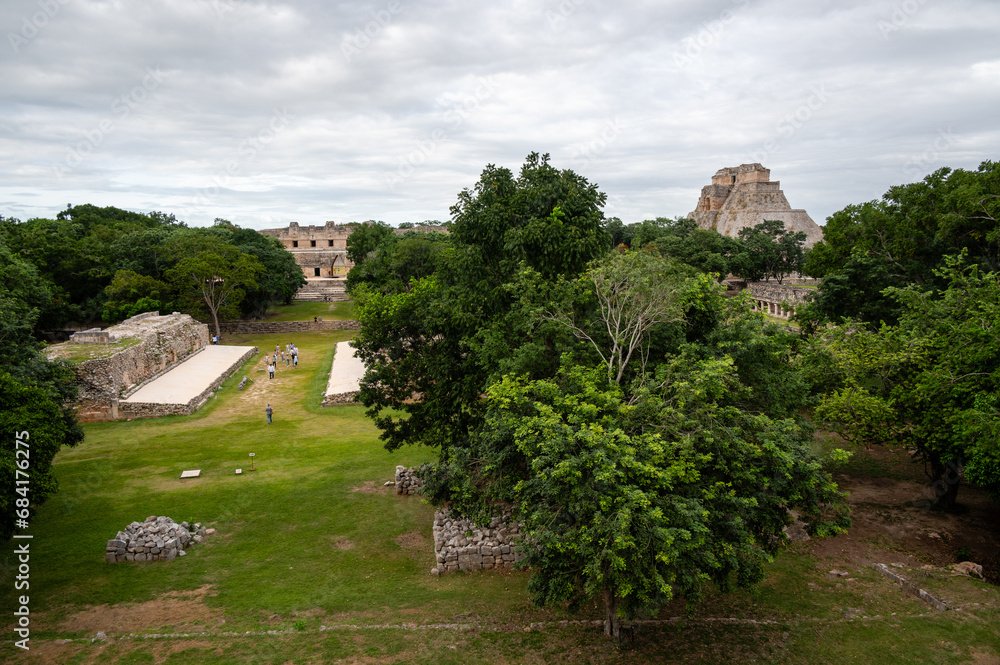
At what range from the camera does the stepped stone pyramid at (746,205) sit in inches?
2044

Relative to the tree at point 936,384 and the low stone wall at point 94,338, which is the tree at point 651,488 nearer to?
the tree at point 936,384

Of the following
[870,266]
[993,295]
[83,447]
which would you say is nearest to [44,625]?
[83,447]

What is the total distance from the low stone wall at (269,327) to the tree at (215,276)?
52.8 inches

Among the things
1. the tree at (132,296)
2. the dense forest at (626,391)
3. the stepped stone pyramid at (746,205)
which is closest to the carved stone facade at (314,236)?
the tree at (132,296)

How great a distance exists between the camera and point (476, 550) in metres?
11.3

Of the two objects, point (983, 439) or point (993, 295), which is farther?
point (993, 295)

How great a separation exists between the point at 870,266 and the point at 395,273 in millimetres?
25380

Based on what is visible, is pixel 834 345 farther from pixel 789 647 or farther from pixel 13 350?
pixel 13 350

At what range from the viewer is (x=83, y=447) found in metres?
18.4

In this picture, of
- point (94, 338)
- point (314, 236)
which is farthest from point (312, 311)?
point (314, 236)

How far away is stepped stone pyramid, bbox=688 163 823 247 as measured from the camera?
51906 mm

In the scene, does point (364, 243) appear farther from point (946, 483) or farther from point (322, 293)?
point (946, 483)

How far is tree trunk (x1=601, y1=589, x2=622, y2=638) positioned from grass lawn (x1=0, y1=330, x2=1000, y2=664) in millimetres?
188

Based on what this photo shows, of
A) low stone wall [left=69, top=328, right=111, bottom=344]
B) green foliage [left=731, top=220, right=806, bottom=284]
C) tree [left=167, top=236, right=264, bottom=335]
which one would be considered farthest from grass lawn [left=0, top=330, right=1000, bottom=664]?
green foliage [left=731, top=220, right=806, bottom=284]
